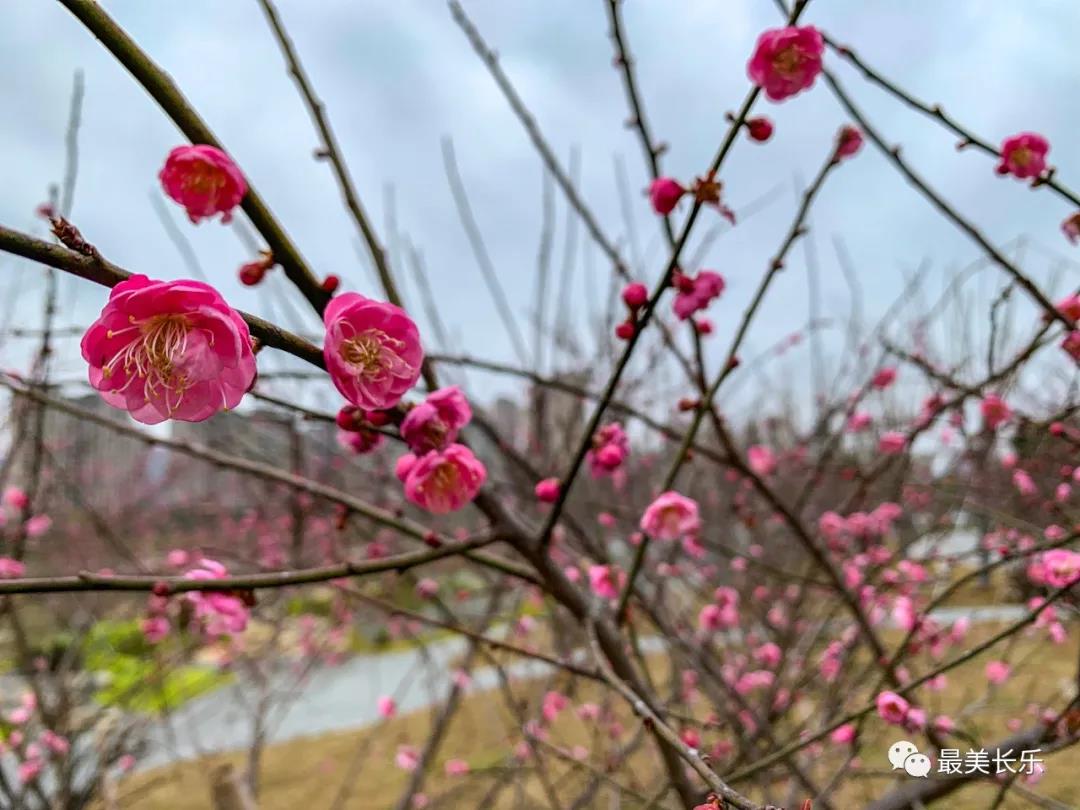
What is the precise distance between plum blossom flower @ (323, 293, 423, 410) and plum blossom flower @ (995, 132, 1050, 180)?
101 centimetres

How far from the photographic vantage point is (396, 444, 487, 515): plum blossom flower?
740 millimetres

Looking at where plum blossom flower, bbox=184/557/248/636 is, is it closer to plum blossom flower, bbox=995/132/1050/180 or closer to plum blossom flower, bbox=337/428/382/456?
plum blossom flower, bbox=337/428/382/456

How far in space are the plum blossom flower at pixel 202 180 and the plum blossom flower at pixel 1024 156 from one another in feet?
3.67

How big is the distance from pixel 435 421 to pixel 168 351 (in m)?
0.27

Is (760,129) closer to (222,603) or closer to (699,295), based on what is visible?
(699,295)

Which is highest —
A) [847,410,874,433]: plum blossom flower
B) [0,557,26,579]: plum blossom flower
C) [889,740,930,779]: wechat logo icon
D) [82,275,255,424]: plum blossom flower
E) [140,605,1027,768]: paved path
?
[140,605,1027,768]: paved path

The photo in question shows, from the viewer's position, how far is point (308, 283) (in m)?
0.70

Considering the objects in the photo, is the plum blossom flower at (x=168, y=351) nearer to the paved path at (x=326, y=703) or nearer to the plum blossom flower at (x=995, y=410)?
the plum blossom flower at (x=995, y=410)

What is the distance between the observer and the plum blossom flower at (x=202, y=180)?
24.2 inches

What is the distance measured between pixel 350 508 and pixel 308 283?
411mm

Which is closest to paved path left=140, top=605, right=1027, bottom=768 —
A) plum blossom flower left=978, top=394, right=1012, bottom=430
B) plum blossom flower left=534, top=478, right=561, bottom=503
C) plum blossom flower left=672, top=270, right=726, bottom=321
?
plum blossom flower left=978, top=394, right=1012, bottom=430

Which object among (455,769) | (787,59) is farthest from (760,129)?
(455,769)

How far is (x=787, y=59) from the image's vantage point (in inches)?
34.4

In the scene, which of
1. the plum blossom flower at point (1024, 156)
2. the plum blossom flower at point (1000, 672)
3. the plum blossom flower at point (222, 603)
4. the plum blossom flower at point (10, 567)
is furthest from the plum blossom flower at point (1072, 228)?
the plum blossom flower at point (10, 567)
